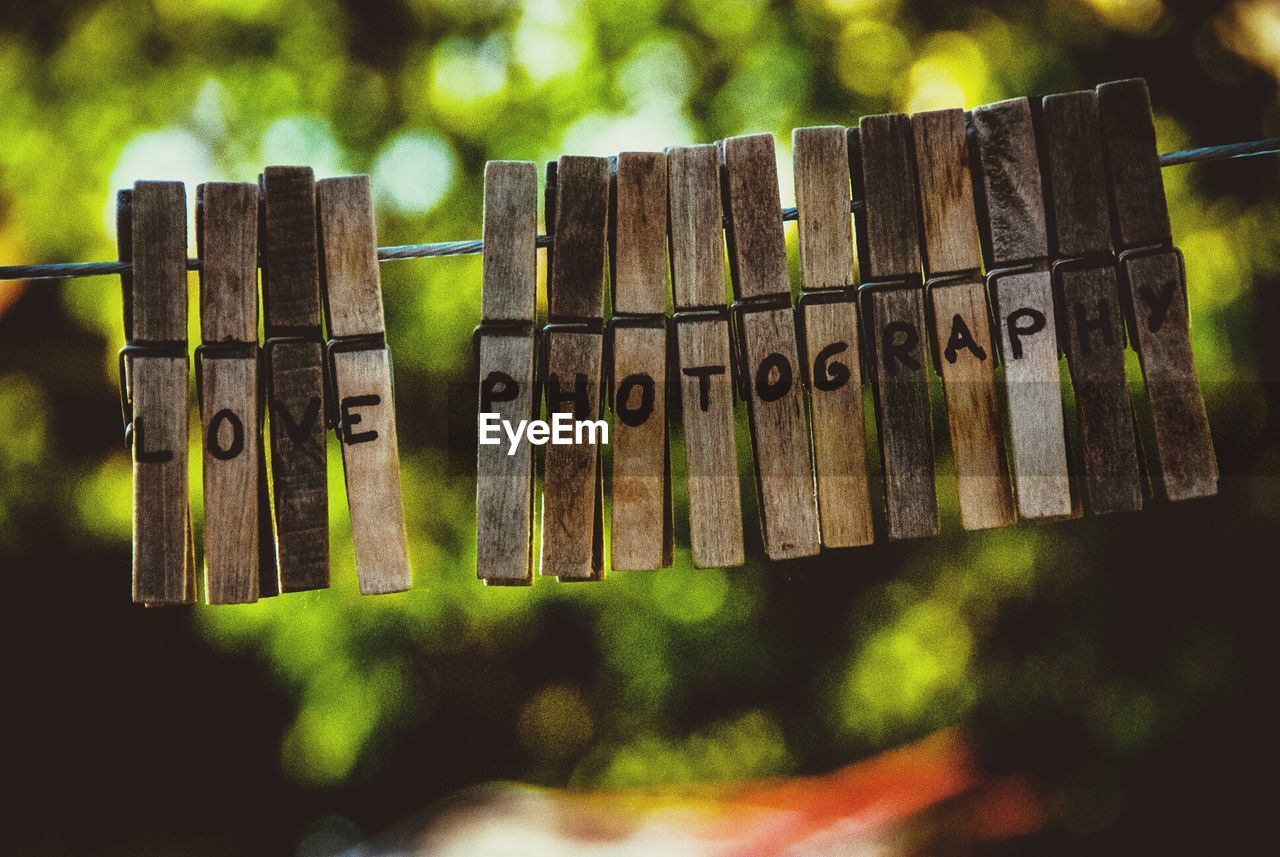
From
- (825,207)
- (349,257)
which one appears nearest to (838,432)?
(825,207)

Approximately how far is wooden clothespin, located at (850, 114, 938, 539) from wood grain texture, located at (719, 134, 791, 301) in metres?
0.12

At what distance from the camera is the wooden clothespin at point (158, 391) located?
3.43 feet

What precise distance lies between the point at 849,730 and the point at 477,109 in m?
1.96

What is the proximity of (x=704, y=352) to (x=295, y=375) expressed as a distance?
1.76 ft

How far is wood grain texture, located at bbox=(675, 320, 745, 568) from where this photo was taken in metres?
1.06

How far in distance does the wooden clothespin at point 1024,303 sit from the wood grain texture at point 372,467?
0.82 meters

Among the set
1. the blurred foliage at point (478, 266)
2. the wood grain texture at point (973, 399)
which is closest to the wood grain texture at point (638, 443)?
the wood grain texture at point (973, 399)

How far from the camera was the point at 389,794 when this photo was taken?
2115mm

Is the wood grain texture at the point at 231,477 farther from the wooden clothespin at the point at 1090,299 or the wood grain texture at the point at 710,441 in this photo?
the wooden clothespin at the point at 1090,299

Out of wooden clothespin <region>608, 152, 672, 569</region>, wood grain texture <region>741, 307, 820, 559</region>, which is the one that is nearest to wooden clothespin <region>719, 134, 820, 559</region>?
wood grain texture <region>741, 307, 820, 559</region>

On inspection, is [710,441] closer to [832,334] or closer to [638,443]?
[638,443]

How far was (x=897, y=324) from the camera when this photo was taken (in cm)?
107

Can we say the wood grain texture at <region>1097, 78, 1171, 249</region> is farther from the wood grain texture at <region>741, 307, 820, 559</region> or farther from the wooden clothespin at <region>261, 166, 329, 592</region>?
the wooden clothespin at <region>261, 166, 329, 592</region>

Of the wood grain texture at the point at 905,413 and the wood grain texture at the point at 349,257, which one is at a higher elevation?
the wood grain texture at the point at 349,257
